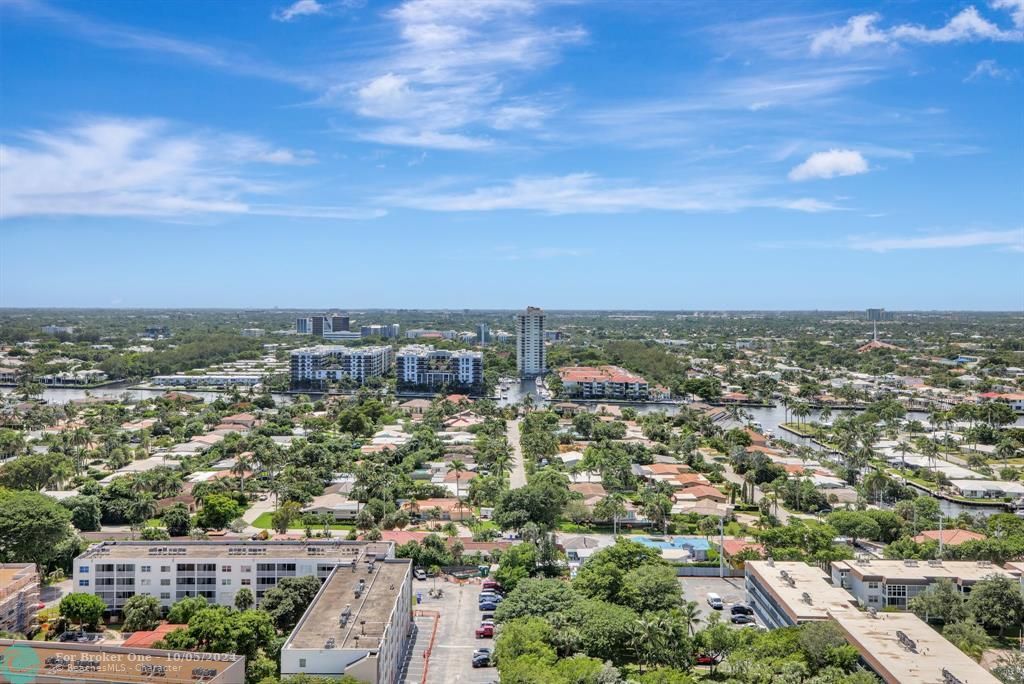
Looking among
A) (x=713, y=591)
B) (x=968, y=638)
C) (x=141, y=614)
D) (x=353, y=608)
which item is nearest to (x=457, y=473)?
(x=713, y=591)

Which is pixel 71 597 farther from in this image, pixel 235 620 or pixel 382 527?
pixel 382 527

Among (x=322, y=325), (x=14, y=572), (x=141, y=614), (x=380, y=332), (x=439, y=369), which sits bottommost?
(x=141, y=614)

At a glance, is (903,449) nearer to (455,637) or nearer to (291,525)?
(455,637)

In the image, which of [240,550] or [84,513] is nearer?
[240,550]

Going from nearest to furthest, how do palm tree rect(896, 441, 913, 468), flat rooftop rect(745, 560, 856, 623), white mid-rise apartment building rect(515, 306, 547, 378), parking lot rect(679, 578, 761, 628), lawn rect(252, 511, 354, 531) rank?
flat rooftop rect(745, 560, 856, 623) → parking lot rect(679, 578, 761, 628) → lawn rect(252, 511, 354, 531) → palm tree rect(896, 441, 913, 468) → white mid-rise apartment building rect(515, 306, 547, 378)

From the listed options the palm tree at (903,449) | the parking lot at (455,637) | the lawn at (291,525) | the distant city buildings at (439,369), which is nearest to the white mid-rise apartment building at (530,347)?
the distant city buildings at (439,369)

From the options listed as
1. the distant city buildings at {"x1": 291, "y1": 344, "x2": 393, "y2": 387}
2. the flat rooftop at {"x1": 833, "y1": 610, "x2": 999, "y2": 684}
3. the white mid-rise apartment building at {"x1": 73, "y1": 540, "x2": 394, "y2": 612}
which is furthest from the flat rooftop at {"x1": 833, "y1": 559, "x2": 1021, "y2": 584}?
the distant city buildings at {"x1": 291, "y1": 344, "x2": 393, "y2": 387}

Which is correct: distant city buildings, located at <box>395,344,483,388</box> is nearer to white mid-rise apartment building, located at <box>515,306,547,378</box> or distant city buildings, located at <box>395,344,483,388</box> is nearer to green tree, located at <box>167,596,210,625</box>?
white mid-rise apartment building, located at <box>515,306,547,378</box>

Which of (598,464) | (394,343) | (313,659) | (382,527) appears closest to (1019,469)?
(598,464)
